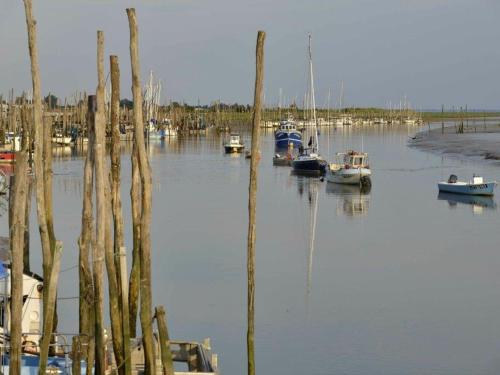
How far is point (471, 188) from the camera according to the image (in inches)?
1718

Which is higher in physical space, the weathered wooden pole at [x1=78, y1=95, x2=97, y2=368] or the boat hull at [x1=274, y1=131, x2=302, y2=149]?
the weathered wooden pole at [x1=78, y1=95, x2=97, y2=368]

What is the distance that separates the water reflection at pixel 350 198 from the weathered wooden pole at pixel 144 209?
2423 cm

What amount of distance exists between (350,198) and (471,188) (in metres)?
5.12

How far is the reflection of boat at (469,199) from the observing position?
4150cm

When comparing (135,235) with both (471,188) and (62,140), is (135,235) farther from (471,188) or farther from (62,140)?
(62,140)

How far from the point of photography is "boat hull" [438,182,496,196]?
43281 mm

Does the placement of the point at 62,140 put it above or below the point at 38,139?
below

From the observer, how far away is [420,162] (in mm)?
69000

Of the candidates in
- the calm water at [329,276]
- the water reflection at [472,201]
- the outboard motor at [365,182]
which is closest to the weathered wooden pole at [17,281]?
the calm water at [329,276]

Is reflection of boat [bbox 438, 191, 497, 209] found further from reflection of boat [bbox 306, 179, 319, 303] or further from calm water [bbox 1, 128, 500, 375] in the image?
reflection of boat [bbox 306, 179, 319, 303]

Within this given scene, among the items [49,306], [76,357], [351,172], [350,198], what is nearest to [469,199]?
[350,198]

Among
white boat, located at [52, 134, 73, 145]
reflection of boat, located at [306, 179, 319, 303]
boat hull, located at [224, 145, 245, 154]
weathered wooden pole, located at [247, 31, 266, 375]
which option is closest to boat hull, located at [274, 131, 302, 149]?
boat hull, located at [224, 145, 245, 154]

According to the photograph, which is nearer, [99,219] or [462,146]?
[99,219]

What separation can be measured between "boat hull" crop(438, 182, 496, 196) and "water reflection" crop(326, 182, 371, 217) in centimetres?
359
